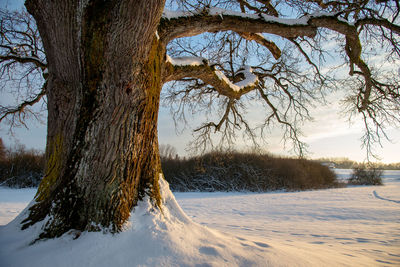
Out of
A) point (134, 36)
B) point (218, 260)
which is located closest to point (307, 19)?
point (134, 36)

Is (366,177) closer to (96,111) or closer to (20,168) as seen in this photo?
(96,111)

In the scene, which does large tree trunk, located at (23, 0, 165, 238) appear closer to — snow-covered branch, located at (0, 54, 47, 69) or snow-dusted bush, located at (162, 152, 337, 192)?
snow-covered branch, located at (0, 54, 47, 69)

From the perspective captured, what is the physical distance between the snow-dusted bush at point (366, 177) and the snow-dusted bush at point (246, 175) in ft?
14.5

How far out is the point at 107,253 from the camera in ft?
5.15

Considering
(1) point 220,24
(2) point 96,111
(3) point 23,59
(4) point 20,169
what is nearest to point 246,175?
(1) point 220,24

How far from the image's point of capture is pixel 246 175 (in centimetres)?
1377

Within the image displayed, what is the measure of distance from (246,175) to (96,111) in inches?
508

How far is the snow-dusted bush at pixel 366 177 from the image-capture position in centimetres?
1770

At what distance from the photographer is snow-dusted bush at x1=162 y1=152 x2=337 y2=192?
1350cm

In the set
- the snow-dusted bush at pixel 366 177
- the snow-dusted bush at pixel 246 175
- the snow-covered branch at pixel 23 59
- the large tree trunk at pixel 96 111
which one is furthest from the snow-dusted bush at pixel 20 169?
the snow-dusted bush at pixel 366 177

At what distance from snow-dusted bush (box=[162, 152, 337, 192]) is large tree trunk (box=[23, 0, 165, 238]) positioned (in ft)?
36.4

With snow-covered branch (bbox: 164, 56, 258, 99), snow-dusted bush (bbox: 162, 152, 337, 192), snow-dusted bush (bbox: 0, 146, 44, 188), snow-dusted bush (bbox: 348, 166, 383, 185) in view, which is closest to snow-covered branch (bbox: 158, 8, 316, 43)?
snow-covered branch (bbox: 164, 56, 258, 99)

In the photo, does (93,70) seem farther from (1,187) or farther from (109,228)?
(1,187)

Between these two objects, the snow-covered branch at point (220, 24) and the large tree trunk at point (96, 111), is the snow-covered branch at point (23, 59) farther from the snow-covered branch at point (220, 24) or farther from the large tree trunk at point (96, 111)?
the snow-covered branch at point (220, 24)
